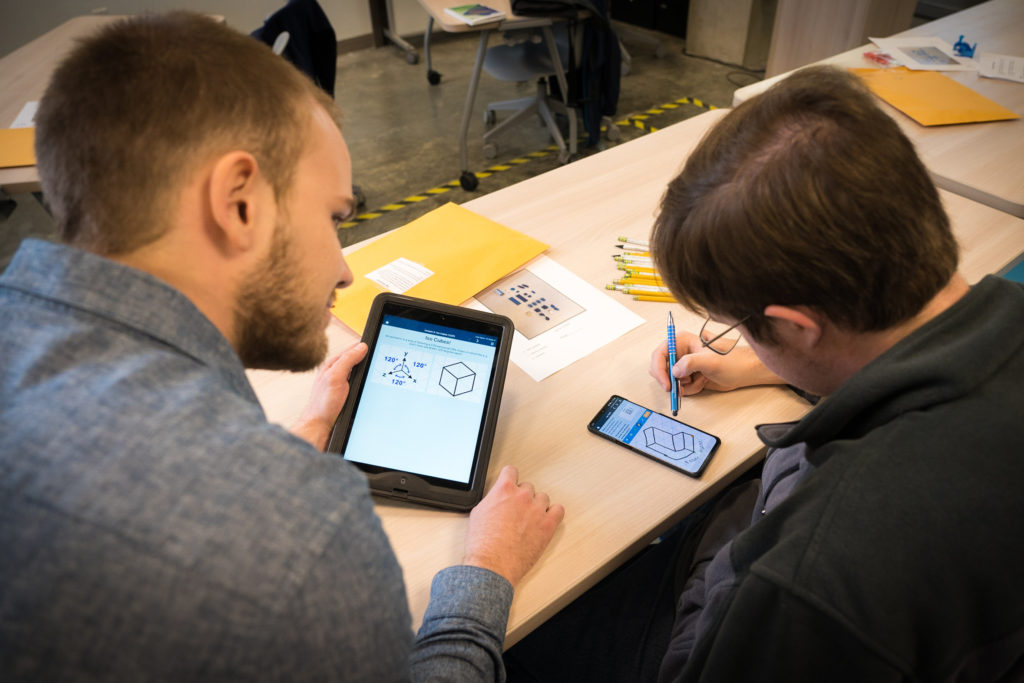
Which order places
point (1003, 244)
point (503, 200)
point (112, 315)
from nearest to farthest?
point (112, 315), point (1003, 244), point (503, 200)

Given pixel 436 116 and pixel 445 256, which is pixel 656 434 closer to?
pixel 445 256

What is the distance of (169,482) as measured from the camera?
497 mm

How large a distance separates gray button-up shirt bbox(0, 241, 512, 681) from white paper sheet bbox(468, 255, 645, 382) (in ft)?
2.01

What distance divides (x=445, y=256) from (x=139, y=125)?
2.57ft

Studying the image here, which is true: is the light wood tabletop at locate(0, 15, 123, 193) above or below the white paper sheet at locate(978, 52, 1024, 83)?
below

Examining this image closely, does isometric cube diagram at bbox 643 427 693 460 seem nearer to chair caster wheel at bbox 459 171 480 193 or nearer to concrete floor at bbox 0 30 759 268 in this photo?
concrete floor at bbox 0 30 759 268

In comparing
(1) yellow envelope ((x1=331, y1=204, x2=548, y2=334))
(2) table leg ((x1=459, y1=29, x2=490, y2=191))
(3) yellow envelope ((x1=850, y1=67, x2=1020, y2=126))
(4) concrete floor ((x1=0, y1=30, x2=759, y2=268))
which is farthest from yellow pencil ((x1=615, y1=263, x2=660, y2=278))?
(2) table leg ((x1=459, y1=29, x2=490, y2=191))

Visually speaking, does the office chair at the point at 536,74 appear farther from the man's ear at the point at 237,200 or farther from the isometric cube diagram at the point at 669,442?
the man's ear at the point at 237,200

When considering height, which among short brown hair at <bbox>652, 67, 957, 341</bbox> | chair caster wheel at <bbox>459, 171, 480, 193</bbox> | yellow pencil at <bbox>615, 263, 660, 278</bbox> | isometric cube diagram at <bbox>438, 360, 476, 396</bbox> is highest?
short brown hair at <bbox>652, 67, 957, 341</bbox>

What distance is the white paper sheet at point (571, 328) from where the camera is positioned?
1.18 metres

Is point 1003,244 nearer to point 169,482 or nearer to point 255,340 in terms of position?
point 255,340

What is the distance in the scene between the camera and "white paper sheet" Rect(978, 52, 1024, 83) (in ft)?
7.06

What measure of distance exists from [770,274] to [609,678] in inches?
25.9

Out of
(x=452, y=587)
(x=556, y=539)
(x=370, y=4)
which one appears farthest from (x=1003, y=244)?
(x=370, y=4)
